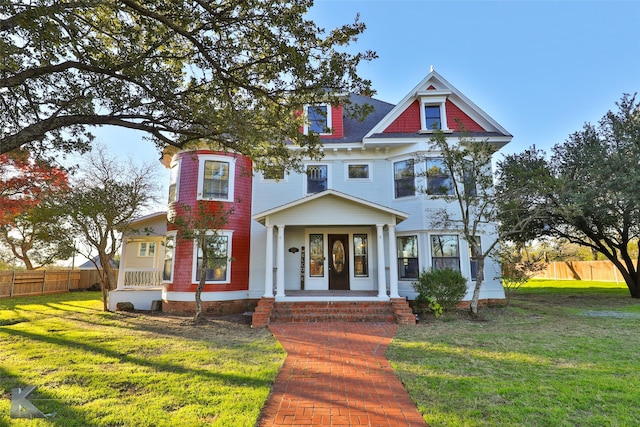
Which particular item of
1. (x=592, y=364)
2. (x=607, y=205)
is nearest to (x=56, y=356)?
(x=592, y=364)

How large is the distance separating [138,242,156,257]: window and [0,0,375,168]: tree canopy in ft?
34.4

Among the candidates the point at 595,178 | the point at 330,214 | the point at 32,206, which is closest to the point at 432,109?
the point at 330,214

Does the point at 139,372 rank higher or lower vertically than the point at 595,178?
lower

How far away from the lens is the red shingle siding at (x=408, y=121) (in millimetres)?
13047

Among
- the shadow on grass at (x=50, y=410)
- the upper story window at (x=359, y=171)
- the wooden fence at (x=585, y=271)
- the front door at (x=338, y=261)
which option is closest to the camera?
the shadow on grass at (x=50, y=410)

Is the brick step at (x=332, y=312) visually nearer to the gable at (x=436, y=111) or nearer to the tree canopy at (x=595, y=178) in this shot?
the tree canopy at (x=595, y=178)

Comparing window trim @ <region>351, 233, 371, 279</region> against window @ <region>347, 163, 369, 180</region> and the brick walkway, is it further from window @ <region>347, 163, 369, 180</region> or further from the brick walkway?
the brick walkway

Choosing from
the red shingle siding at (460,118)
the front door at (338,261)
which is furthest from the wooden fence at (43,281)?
the red shingle siding at (460,118)

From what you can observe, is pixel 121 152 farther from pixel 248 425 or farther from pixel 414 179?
pixel 248 425

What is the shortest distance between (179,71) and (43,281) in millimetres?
19340

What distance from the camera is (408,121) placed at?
13141mm

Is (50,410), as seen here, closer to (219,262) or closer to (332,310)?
(332,310)

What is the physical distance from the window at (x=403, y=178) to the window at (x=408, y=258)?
5.68 ft

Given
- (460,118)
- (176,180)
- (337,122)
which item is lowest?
(176,180)
